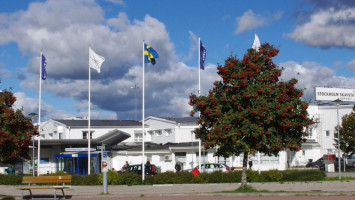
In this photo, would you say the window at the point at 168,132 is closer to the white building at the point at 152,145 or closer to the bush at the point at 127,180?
the white building at the point at 152,145

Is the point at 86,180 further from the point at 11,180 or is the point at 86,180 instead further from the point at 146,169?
the point at 146,169

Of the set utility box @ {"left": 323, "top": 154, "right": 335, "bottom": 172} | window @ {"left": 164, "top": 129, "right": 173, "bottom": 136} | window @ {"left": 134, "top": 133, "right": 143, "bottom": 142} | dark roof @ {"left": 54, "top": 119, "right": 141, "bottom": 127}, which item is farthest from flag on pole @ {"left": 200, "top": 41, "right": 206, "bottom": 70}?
window @ {"left": 134, "top": 133, "right": 143, "bottom": 142}

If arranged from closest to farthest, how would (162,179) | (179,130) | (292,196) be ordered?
(292,196) < (162,179) < (179,130)

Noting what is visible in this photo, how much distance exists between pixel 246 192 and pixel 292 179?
1237 centimetres

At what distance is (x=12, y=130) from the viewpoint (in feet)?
76.2

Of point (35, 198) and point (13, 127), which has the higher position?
point (13, 127)

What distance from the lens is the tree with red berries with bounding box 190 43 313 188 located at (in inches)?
848

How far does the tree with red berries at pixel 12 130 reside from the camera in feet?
74.1

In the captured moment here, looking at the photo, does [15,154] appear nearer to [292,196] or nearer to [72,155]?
[292,196]

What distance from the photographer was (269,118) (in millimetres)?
21250

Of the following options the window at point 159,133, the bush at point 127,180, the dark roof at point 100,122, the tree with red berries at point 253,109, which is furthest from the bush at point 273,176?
the dark roof at point 100,122

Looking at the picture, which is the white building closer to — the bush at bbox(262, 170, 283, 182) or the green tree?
the green tree

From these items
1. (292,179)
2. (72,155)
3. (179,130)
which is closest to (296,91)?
(292,179)

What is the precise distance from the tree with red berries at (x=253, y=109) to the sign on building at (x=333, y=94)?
54.0 meters
